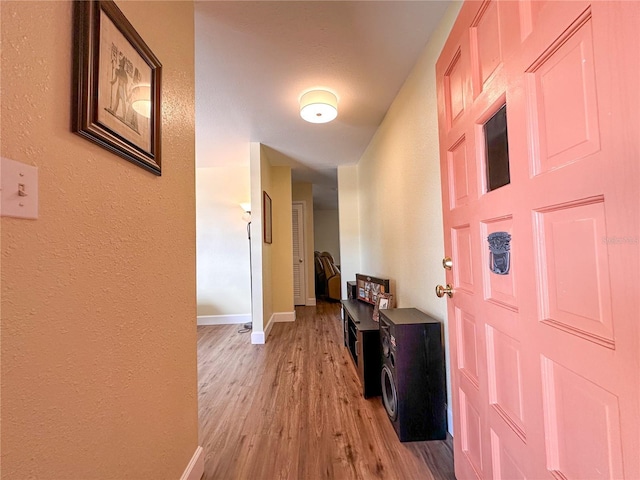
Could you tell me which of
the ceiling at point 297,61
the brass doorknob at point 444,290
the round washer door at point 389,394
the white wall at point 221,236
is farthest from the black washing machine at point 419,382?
the white wall at point 221,236

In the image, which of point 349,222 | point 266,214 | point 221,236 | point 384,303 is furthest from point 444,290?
point 221,236

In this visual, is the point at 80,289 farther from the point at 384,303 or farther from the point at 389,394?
the point at 384,303

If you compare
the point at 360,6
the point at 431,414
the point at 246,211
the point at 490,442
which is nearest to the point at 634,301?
the point at 490,442

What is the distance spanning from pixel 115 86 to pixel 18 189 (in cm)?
43

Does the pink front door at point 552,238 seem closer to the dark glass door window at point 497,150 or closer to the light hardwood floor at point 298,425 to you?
the dark glass door window at point 497,150

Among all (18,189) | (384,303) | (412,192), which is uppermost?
(412,192)

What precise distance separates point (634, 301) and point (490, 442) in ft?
2.39

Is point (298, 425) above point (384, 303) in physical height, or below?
below

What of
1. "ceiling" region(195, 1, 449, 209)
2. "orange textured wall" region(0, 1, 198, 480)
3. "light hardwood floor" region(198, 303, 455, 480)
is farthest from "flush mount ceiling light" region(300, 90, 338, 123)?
"light hardwood floor" region(198, 303, 455, 480)

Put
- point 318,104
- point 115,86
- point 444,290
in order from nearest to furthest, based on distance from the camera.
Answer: point 115,86, point 444,290, point 318,104

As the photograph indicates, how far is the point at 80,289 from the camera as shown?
650mm

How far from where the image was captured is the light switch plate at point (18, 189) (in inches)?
19.0

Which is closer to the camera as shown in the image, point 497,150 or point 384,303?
point 497,150

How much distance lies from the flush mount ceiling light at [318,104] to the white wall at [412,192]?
1.89 ft
